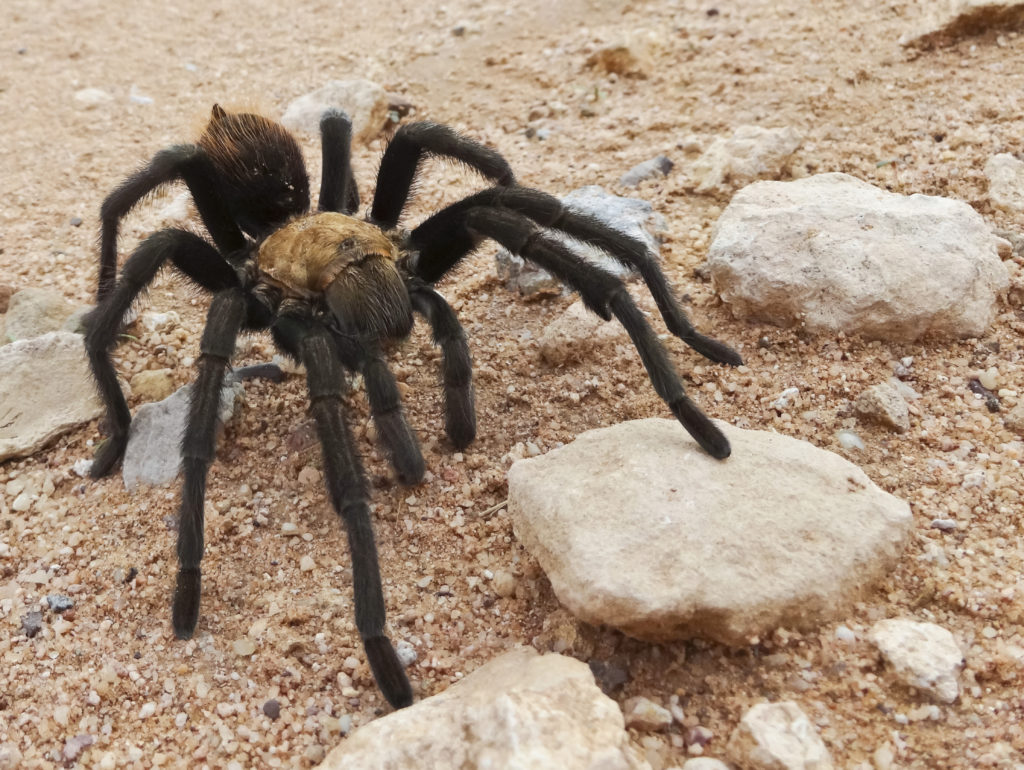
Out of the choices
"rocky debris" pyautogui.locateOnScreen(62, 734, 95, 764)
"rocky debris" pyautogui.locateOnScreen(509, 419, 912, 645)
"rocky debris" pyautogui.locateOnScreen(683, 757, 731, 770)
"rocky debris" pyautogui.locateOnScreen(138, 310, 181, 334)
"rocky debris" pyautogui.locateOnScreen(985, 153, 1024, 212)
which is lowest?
"rocky debris" pyautogui.locateOnScreen(62, 734, 95, 764)

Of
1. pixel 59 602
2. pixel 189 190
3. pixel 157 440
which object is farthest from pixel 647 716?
pixel 189 190

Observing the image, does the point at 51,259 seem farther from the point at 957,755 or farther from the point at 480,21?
the point at 957,755

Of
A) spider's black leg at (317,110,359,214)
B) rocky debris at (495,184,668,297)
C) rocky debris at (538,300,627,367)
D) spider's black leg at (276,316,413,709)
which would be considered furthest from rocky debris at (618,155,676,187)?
spider's black leg at (276,316,413,709)

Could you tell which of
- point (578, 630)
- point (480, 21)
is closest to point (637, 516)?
point (578, 630)

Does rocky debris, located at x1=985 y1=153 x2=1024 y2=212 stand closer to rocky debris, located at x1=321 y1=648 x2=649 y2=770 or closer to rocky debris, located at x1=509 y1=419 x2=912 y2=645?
rocky debris, located at x1=509 y1=419 x2=912 y2=645

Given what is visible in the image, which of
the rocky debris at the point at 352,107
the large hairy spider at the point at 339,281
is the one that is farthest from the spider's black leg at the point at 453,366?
the rocky debris at the point at 352,107
